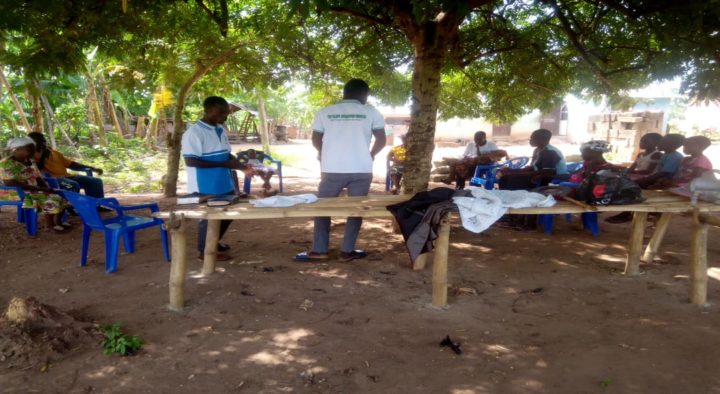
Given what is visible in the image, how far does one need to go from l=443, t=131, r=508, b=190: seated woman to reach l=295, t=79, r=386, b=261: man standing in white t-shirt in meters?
4.12

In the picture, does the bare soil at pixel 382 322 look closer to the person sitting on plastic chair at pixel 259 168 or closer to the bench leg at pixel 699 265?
the bench leg at pixel 699 265

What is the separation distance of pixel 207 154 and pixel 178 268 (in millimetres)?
1185

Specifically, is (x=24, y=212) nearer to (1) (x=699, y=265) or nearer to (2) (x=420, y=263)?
(2) (x=420, y=263)

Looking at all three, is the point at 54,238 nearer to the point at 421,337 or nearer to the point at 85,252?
the point at 85,252

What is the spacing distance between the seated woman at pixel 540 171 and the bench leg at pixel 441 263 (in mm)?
2888

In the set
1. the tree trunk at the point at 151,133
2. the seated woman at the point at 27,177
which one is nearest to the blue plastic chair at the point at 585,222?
the seated woman at the point at 27,177

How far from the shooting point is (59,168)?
6484 mm

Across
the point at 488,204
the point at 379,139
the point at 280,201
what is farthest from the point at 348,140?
the point at 488,204

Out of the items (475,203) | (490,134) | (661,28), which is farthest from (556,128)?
(475,203)

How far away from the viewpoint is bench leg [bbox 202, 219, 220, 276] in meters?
4.27

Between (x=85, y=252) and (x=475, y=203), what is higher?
→ (x=475, y=203)

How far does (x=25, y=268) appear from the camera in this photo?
4.71 m

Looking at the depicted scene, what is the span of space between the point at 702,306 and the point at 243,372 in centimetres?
341

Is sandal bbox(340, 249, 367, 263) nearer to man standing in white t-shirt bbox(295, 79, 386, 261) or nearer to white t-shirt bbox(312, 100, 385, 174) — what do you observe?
man standing in white t-shirt bbox(295, 79, 386, 261)
